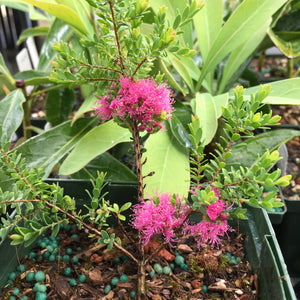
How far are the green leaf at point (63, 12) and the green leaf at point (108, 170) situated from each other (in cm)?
30

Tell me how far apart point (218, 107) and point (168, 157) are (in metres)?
0.15

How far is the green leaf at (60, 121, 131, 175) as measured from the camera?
0.70 m

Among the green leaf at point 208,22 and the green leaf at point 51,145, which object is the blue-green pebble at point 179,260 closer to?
the green leaf at point 51,145

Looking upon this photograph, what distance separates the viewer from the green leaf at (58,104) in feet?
3.32

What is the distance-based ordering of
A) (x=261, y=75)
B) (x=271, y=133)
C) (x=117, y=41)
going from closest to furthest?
(x=117, y=41) → (x=271, y=133) → (x=261, y=75)

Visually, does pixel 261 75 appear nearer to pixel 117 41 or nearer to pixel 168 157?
pixel 168 157

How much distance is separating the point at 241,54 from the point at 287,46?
0.15 metres

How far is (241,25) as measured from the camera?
31.6 inches

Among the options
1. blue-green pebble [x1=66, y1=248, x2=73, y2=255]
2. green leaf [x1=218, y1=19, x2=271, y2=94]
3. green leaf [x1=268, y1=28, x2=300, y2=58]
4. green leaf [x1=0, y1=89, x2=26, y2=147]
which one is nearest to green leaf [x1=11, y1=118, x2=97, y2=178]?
green leaf [x1=0, y1=89, x2=26, y2=147]

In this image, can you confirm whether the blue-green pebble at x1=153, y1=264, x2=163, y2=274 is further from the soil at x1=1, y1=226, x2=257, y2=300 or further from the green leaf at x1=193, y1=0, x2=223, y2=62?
the green leaf at x1=193, y1=0, x2=223, y2=62

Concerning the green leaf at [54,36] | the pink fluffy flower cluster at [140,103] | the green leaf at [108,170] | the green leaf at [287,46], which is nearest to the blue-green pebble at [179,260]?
the green leaf at [108,170]

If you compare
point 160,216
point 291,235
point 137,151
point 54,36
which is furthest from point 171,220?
point 54,36

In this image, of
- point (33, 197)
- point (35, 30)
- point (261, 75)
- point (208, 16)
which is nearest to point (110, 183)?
point (33, 197)

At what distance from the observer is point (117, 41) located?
0.45 metres
